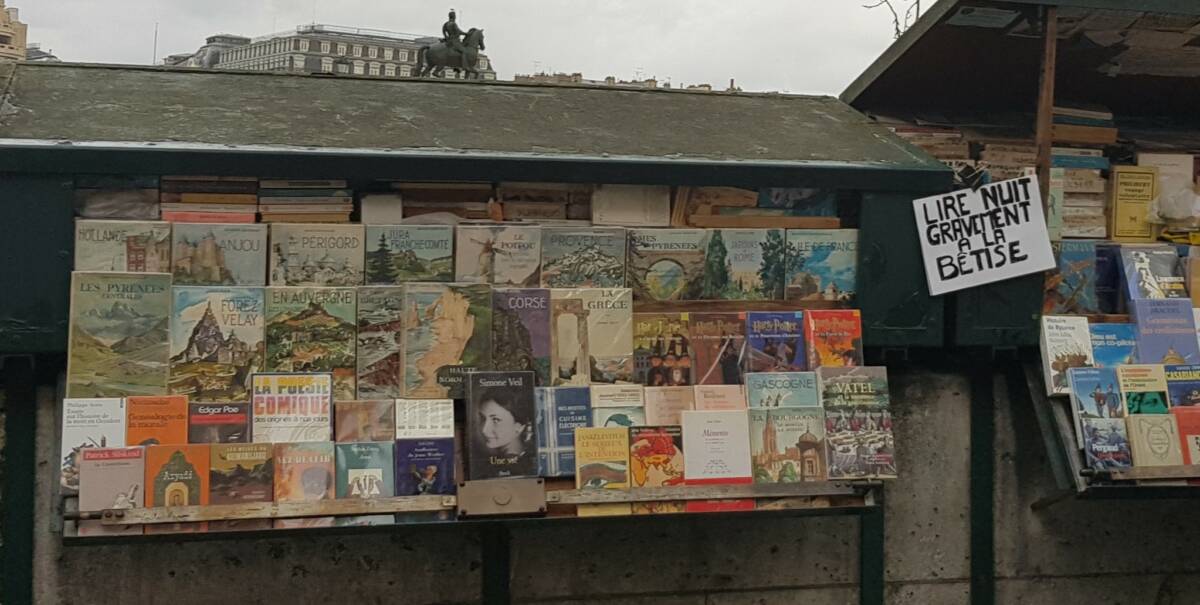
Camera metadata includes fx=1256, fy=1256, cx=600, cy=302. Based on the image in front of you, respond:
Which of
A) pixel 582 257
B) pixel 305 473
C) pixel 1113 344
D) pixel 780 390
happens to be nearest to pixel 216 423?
pixel 305 473

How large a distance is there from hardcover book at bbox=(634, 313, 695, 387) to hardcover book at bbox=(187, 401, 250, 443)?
5.02 ft

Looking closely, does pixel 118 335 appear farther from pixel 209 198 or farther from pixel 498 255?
pixel 498 255

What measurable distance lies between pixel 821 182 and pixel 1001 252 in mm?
850

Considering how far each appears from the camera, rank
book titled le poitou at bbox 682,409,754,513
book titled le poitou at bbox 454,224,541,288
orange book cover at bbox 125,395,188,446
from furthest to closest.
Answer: book titled le poitou at bbox 454,224,541,288 < book titled le poitou at bbox 682,409,754,513 < orange book cover at bbox 125,395,188,446

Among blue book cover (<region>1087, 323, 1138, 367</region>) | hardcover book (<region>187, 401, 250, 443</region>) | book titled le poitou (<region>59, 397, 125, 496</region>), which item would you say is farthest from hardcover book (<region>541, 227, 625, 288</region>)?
blue book cover (<region>1087, 323, 1138, 367</region>)

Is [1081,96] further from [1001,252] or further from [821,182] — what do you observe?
[821,182]

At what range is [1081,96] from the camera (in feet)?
21.9

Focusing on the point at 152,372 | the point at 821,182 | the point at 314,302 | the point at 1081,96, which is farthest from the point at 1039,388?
the point at 152,372

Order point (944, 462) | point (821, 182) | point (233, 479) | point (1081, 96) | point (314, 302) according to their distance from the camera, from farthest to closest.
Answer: point (1081, 96)
point (944, 462)
point (821, 182)
point (314, 302)
point (233, 479)

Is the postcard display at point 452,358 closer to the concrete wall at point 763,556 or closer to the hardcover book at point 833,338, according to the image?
the hardcover book at point 833,338

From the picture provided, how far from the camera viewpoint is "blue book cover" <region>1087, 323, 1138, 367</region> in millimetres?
5414

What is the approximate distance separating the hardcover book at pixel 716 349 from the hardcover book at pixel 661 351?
0.12 feet

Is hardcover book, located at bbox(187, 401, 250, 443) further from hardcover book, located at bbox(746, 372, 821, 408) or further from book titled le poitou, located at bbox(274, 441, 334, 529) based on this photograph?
hardcover book, located at bbox(746, 372, 821, 408)

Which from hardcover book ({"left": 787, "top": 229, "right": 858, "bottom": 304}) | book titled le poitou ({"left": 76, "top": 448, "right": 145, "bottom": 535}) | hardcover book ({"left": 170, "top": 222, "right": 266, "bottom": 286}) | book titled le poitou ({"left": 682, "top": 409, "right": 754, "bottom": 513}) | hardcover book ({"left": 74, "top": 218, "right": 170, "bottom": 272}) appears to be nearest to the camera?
book titled le poitou ({"left": 76, "top": 448, "right": 145, "bottom": 535})
